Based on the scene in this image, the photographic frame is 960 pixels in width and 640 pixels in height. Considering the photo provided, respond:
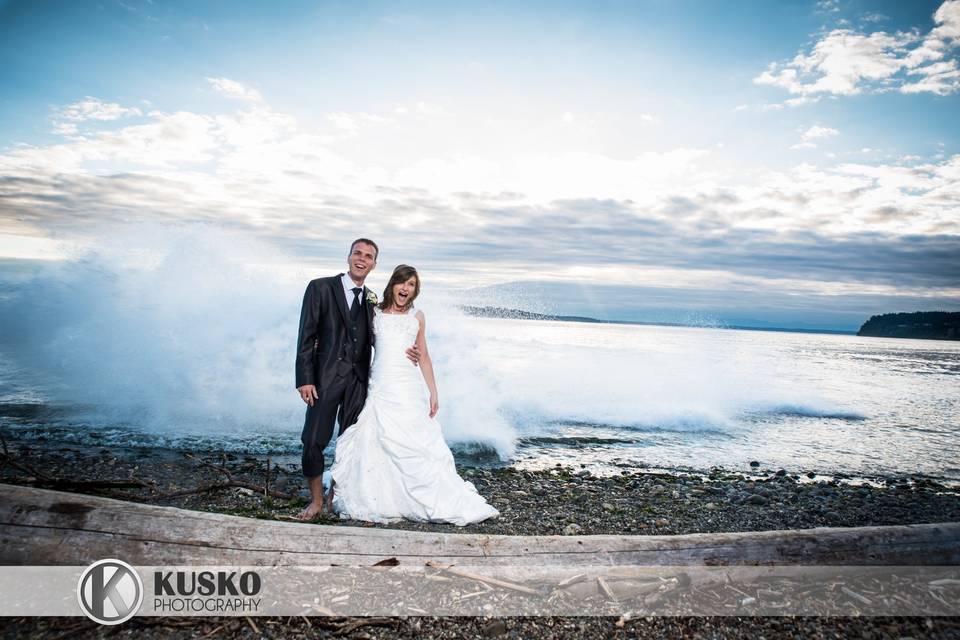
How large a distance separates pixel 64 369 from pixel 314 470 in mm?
13824

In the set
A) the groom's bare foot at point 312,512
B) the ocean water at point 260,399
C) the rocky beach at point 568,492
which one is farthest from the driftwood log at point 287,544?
the ocean water at point 260,399

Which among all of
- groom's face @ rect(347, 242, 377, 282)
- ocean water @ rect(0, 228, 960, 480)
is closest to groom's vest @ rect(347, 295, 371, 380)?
groom's face @ rect(347, 242, 377, 282)

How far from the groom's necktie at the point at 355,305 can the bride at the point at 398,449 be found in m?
0.22

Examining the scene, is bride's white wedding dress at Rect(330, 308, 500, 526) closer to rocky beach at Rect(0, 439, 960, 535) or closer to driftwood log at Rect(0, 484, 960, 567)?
rocky beach at Rect(0, 439, 960, 535)

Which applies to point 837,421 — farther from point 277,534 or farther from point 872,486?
point 277,534

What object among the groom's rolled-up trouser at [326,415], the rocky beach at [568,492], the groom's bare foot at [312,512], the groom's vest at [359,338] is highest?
the groom's vest at [359,338]

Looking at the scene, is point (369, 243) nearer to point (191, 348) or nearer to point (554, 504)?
point (554, 504)

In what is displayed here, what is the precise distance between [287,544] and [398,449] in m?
1.91

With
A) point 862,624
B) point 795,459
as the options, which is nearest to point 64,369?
point 862,624

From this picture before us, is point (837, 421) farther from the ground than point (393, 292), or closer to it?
closer to it

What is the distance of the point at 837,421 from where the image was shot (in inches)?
619

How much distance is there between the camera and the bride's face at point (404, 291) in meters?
5.41

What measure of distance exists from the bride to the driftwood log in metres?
1.66

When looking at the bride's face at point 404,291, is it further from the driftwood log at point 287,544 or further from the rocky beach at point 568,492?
the driftwood log at point 287,544
